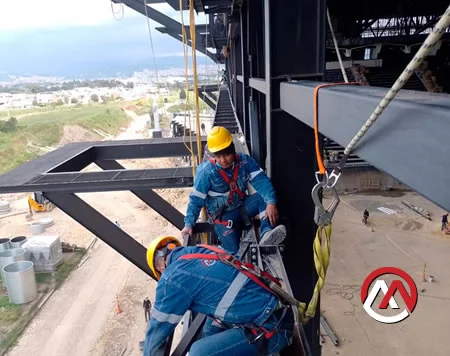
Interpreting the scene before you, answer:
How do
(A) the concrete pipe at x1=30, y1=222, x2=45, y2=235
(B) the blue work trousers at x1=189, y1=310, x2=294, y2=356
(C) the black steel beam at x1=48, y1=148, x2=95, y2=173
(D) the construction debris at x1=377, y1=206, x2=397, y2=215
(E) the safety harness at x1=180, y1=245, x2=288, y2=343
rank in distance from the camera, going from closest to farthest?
(E) the safety harness at x1=180, y1=245, x2=288, y2=343
(B) the blue work trousers at x1=189, y1=310, x2=294, y2=356
(C) the black steel beam at x1=48, y1=148, x2=95, y2=173
(D) the construction debris at x1=377, y1=206, x2=397, y2=215
(A) the concrete pipe at x1=30, y1=222, x2=45, y2=235

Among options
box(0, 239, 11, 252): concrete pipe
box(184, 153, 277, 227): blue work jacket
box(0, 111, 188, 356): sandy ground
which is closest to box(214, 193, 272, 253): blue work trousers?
box(184, 153, 277, 227): blue work jacket

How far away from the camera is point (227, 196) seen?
362 cm

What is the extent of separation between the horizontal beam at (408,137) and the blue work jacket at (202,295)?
3.71ft

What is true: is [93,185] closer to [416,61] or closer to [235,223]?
[235,223]

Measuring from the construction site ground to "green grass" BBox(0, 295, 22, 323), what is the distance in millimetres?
781

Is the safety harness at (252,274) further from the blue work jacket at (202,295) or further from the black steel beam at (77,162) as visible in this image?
the black steel beam at (77,162)

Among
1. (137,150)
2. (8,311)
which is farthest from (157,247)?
(8,311)

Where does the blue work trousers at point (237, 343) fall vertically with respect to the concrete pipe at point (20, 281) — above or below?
above

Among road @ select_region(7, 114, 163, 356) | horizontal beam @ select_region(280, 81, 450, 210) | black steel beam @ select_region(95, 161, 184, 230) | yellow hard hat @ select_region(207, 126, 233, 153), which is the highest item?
horizontal beam @ select_region(280, 81, 450, 210)

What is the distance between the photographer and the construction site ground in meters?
9.38

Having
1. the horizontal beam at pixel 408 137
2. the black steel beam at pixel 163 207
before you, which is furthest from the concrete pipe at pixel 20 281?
the horizontal beam at pixel 408 137

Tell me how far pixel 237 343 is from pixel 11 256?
47.7 ft

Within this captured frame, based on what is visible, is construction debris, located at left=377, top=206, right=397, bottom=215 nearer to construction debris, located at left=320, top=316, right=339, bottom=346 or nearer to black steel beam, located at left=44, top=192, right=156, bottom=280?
construction debris, located at left=320, top=316, right=339, bottom=346

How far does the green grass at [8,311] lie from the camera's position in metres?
13.7
